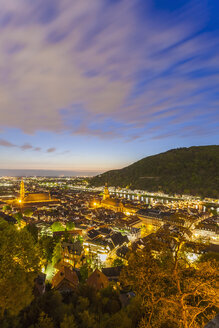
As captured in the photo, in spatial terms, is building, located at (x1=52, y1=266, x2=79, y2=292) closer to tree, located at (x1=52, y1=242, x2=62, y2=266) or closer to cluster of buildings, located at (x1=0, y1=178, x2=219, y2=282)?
cluster of buildings, located at (x1=0, y1=178, x2=219, y2=282)

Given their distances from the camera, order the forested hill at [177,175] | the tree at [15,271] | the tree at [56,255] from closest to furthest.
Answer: the tree at [15,271] → the tree at [56,255] → the forested hill at [177,175]

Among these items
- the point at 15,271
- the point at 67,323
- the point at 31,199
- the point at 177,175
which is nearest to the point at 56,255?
the point at 15,271

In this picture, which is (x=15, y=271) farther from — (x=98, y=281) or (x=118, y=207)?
(x=118, y=207)

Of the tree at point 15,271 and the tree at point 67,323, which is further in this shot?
the tree at point 15,271

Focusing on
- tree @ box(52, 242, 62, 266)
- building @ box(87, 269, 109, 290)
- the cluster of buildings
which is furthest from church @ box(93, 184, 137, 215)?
building @ box(87, 269, 109, 290)

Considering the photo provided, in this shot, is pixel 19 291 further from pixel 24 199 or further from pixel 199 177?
pixel 199 177

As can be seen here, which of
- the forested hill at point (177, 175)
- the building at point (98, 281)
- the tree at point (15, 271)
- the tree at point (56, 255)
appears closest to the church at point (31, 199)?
the tree at point (56, 255)

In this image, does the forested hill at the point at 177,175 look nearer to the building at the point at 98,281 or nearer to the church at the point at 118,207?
the church at the point at 118,207
